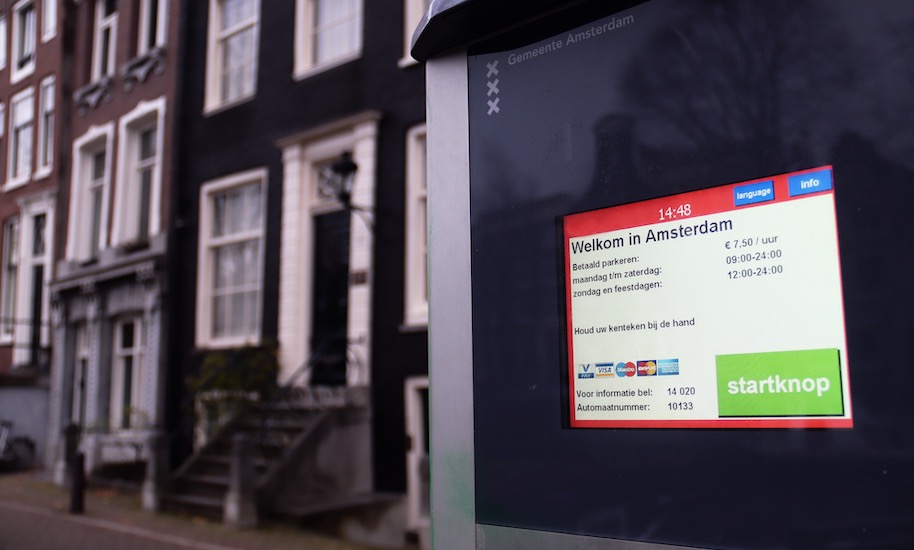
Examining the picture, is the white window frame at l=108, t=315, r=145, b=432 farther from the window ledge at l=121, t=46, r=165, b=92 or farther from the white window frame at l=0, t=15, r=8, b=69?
the white window frame at l=0, t=15, r=8, b=69

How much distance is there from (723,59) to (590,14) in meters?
0.37

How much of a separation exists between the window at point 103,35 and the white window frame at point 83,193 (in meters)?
1.24

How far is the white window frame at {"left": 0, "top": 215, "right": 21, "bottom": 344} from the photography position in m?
21.0

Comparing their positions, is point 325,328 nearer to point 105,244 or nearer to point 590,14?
point 105,244

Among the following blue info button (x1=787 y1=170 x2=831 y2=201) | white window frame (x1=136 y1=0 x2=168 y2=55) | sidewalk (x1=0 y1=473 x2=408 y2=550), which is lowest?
sidewalk (x1=0 y1=473 x2=408 y2=550)

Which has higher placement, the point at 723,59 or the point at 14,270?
the point at 14,270

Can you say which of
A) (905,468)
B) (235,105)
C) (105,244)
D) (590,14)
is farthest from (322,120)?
(905,468)

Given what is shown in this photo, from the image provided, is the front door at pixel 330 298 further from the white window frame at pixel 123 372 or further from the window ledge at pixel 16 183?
the window ledge at pixel 16 183

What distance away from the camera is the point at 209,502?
34.9ft

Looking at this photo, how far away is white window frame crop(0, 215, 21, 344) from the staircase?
1169 cm

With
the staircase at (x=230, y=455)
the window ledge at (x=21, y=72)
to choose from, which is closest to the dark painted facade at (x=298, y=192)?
the staircase at (x=230, y=455)

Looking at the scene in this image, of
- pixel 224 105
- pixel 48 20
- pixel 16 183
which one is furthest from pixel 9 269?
pixel 224 105

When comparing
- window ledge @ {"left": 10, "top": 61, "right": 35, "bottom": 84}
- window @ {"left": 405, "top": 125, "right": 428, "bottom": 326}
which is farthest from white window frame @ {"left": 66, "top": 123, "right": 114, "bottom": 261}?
window @ {"left": 405, "top": 125, "right": 428, "bottom": 326}

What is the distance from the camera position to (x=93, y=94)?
1788cm
